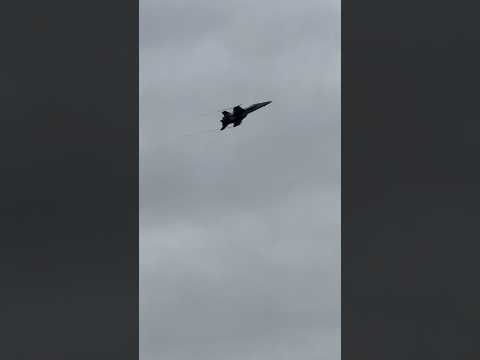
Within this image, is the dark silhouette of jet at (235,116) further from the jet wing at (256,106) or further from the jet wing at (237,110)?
the jet wing at (256,106)

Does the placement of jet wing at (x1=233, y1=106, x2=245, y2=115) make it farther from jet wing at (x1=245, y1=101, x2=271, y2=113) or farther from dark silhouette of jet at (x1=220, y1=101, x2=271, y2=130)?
jet wing at (x1=245, y1=101, x2=271, y2=113)

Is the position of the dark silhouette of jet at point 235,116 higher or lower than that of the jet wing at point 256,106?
lower

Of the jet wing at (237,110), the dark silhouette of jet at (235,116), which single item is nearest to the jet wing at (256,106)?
the dark silhouette of jet at (235,116)

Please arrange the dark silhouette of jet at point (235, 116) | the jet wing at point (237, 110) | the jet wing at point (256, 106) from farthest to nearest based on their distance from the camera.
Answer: the jet wing at point (256, 106), the jet wing at point (237, 110), the dark silhouette of jet at point (235, 116)

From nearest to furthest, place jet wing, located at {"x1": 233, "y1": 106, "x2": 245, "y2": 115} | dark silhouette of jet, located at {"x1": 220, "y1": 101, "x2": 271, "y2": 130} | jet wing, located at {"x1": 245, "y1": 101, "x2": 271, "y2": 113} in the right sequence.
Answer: dark silhouette of jet, located at {"x1": 220, "y1": 101, "x2": 271, "y2": 130}, jet wing, located at {"x1": 233, "y1": 106, "x2": 245, "y2": 115}, jet wing, located at {"x1": 245, "y1": 101, "x2": 271, "y2": 113}

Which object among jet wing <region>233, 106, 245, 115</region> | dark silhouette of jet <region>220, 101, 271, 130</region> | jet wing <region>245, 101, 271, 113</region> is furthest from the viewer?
jet wing <region>245, 101, 271, 113</region>

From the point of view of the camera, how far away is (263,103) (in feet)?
175

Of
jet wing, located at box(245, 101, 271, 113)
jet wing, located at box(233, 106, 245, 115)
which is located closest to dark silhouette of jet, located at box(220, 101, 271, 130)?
jet wing, located at box(233, 106, 245, 115)

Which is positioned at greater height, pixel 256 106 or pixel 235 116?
pixel 256 106

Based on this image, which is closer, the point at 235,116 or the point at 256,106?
the point at 235,116

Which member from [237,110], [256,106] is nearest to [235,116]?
[237,110]

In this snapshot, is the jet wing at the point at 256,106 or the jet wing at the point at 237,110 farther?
the jet wing at the point at 256,106

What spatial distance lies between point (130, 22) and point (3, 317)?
8.54 metres

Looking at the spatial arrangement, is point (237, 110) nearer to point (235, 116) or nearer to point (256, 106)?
point (235, 116)
